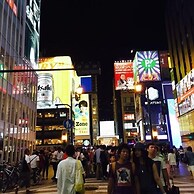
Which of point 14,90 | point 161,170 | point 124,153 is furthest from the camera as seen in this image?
point 14,90

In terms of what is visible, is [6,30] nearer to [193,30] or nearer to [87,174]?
[87,174]

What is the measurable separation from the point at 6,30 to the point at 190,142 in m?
27.4

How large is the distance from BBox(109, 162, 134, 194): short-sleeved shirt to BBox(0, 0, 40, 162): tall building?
65.7 feet

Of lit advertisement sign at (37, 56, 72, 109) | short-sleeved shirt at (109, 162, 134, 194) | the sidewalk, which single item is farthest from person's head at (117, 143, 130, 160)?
lit advertisement sign at (37, 56, 72, 109)

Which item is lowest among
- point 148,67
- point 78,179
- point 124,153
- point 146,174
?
point 78,179

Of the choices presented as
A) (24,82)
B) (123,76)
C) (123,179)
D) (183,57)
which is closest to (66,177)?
(123,179)

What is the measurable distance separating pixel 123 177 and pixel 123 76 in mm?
65133

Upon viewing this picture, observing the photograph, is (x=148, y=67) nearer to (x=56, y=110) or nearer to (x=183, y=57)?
(x=183, y=57)

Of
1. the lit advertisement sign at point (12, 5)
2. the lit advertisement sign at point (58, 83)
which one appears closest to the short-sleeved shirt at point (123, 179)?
the lit advertisement sign at point (12, 5)

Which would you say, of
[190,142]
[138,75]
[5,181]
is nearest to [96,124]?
[138,75]

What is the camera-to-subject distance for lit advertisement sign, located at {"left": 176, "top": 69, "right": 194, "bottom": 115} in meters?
32.8

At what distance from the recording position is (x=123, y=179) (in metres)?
4.43

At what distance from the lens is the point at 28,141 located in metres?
33.8

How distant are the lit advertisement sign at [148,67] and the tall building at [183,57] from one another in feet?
46.1
